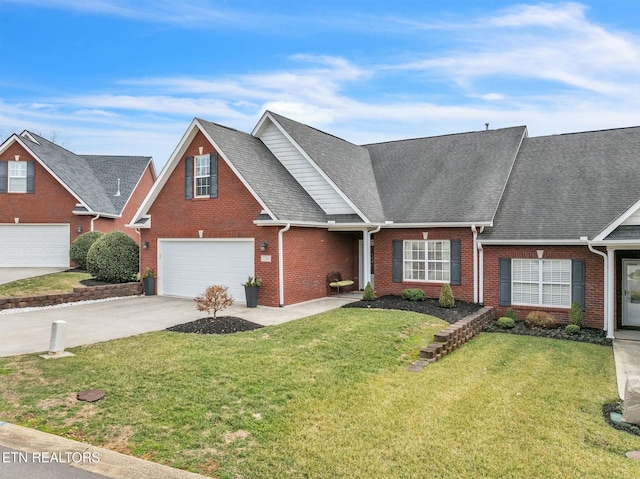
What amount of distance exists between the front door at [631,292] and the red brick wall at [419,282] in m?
4.50

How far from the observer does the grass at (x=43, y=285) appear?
58.9 feet

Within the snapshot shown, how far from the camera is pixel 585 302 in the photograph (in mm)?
14367

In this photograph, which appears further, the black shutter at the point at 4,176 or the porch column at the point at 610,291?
the black shutter at the point at 4,176

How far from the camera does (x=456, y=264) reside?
16.5 metres

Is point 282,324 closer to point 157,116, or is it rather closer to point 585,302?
point 585,302

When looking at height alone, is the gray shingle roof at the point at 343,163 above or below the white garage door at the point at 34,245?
above

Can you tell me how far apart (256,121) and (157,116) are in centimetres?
1737

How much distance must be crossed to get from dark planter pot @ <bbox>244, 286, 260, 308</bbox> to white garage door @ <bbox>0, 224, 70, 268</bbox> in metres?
14.7

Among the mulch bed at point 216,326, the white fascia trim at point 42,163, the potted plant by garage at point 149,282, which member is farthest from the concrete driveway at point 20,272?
the mulch bed at point 216,326

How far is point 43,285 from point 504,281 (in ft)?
58.2

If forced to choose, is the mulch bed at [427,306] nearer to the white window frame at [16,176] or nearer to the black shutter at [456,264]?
the black shutter at [456,264]

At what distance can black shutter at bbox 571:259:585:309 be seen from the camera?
14.4 meters

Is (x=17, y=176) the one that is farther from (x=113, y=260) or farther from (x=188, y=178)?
(x=188, y=178)

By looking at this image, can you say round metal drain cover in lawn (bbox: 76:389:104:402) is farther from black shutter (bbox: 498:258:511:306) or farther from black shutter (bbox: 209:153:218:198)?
black shutter (bbox: 498:258:511:306)
